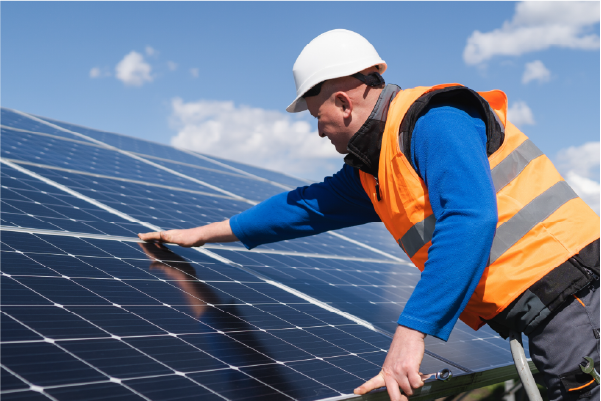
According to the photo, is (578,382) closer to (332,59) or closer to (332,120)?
(332,120)

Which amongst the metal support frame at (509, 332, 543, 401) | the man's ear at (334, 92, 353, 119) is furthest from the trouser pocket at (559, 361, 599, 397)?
the man's ear at (334, 92, 353, 119)

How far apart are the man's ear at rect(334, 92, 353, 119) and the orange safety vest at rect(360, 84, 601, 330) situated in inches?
10.0

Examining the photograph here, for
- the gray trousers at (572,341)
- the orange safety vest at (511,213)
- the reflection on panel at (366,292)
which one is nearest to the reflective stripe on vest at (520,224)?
→ the orange safety vest at (511,213)

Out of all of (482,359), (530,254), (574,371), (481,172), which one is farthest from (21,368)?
(482,359)

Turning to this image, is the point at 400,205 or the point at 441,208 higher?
the point at 400,205

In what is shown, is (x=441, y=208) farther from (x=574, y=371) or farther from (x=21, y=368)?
(x=21, y=368)

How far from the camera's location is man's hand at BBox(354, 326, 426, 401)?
2.64m

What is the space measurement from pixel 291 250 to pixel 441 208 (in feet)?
14.1

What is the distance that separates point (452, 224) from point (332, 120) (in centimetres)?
106

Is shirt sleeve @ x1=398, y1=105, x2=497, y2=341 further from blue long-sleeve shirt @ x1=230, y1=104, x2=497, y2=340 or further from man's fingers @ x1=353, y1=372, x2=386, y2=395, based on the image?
man's fingers @ x1=353, y1=372, x2=386, y2=395

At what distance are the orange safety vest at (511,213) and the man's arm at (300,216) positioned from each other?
40.2 inches

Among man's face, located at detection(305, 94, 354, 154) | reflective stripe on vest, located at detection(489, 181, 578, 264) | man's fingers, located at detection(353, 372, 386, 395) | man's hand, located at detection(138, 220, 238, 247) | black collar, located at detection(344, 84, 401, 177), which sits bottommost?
man's fingers, located at detection(353, 372, 386, 395)

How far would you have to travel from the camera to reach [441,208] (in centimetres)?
276

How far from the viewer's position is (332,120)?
3.34 m
